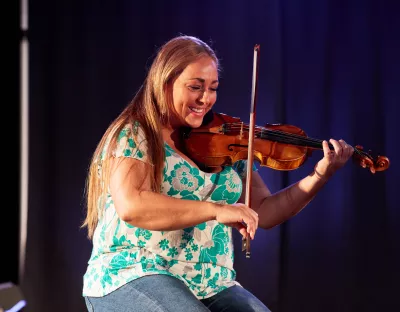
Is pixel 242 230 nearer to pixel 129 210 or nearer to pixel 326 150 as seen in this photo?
pixel 129 210

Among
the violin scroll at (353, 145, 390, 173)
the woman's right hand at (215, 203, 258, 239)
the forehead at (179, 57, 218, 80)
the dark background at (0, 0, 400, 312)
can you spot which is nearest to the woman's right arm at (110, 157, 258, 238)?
the woman's right hand at (215, 203, 258, 239)

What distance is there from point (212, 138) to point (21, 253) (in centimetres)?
129

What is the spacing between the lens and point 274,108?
2.84 m

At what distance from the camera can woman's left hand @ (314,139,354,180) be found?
1806 mm

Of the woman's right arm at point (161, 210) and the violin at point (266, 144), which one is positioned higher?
the violin at point (266, 144)

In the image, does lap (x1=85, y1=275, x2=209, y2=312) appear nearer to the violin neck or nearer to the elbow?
the elbow

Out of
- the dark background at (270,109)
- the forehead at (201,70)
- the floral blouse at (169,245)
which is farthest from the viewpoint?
the dark background at (270,109)

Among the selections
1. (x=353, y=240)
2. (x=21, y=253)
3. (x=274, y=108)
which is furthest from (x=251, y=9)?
(x=21, y=253)

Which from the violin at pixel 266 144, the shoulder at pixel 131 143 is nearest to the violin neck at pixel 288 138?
the violin at pixel 266 144

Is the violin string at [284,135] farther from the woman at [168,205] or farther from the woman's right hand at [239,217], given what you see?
the woman's right hand at [239,217]

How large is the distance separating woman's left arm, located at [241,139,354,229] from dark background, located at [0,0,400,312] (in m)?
0.92

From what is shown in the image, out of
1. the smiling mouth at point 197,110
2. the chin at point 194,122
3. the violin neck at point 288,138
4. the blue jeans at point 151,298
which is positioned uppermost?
the smiling mouth at point 197,110

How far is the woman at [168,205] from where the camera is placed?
4.71ft

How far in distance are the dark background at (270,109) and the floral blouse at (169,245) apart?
1164mm
